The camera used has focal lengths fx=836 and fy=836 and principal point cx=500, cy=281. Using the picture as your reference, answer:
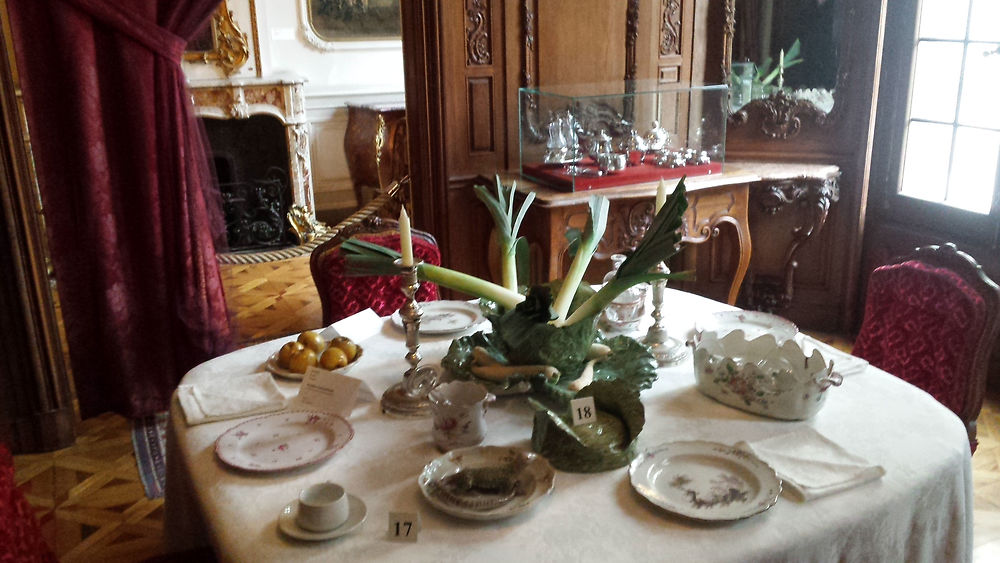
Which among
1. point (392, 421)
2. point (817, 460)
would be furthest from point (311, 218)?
point (817, 460)

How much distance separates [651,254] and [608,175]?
164cm

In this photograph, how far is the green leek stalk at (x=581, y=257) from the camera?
164cm

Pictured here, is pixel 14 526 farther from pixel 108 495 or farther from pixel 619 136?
pixel 619 136

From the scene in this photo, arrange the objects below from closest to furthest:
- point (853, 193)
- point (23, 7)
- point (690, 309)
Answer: point (690, 309)
point (23, 7)
point (853, 193)

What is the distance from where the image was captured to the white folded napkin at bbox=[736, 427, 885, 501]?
4.14 ft

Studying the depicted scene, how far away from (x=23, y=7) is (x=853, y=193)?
3.14 metres

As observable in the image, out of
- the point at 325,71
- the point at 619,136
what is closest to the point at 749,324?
the point at 619,136

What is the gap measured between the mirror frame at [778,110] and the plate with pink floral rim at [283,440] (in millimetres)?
2742

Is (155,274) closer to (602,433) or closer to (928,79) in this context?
(602,433)

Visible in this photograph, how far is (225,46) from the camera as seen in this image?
215 inches

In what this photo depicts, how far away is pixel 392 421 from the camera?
1534mm

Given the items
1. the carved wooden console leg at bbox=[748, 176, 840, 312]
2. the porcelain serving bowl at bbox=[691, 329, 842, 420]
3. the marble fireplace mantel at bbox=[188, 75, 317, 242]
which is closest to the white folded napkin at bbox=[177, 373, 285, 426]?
the porcelain serving bowl at bbox=[691, 329, 842, 420]

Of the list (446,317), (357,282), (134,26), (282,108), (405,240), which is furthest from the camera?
(282,108)

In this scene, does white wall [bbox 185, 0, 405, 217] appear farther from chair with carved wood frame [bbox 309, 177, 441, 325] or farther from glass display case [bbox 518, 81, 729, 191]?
chair with carved wood frame [bbox 309, 177, 441, 325]
